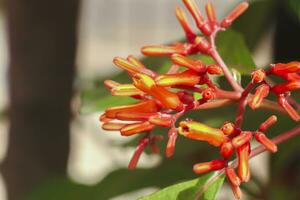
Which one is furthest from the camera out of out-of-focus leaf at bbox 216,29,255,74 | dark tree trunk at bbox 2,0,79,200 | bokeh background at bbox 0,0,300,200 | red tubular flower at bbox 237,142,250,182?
dark tree trunk at bbox 2,0,79,200

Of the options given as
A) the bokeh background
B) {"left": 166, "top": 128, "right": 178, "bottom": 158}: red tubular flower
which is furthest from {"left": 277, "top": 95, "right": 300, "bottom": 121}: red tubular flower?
the bokeh background

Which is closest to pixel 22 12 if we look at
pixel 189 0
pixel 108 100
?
pixel 108 100

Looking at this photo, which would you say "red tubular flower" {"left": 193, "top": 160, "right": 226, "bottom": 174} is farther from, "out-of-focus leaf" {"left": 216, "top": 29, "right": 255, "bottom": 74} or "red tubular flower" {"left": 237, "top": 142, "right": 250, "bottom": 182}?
"out-of-focus leaf" {"left": 216, "top": 29, "right": 255, "bottom": 74}

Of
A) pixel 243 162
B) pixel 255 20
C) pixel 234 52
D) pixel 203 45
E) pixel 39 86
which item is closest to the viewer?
pixel 243 162

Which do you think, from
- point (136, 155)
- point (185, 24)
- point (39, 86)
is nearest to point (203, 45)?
point (185, 24)

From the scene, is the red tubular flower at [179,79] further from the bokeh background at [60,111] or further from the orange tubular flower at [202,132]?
the bokeh background at [60,111]

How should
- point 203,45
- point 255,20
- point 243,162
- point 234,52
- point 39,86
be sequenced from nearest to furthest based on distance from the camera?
point 243,162, point 203,45, point 234,52, point 255,20, point 39,86

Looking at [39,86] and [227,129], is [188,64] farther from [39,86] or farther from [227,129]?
[39,86]
